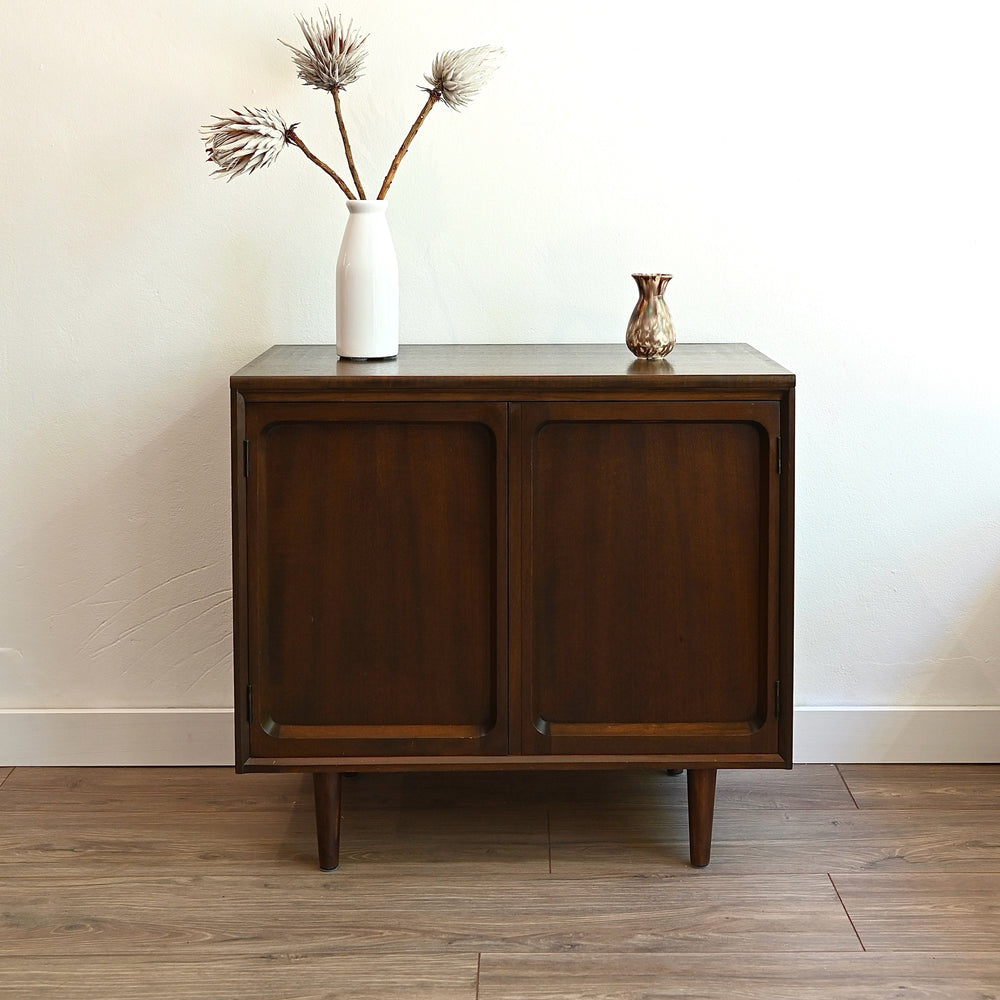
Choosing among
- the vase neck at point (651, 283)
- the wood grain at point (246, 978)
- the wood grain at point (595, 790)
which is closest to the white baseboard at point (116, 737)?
the wood grain at point (595, 790)

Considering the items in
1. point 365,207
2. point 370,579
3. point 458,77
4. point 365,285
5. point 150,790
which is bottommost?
point 150,790

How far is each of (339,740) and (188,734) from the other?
585 millimetres

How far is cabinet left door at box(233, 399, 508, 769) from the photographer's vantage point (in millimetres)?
1697

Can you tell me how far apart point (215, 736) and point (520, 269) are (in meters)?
1.05

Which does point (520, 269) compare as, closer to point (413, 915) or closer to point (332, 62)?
point (332, 62)

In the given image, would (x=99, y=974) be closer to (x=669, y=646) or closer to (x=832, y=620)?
(x=669, y=646)

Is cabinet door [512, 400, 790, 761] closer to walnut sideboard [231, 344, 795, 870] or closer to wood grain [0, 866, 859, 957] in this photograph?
walnut sideboard [231, 344, 795, 870]

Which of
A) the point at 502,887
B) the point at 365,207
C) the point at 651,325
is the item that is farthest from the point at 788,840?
the point at 365,207

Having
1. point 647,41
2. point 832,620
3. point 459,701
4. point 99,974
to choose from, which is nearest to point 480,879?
point 459,701

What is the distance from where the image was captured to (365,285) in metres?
1.84

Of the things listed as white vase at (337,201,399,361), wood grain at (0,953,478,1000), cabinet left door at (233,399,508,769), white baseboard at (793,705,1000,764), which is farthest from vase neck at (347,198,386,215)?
white baseboard at (793,705,1000,764)

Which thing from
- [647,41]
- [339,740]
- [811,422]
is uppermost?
[647,41]

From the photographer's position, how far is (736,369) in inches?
67.9

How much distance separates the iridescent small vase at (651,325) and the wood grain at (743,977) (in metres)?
0.89
